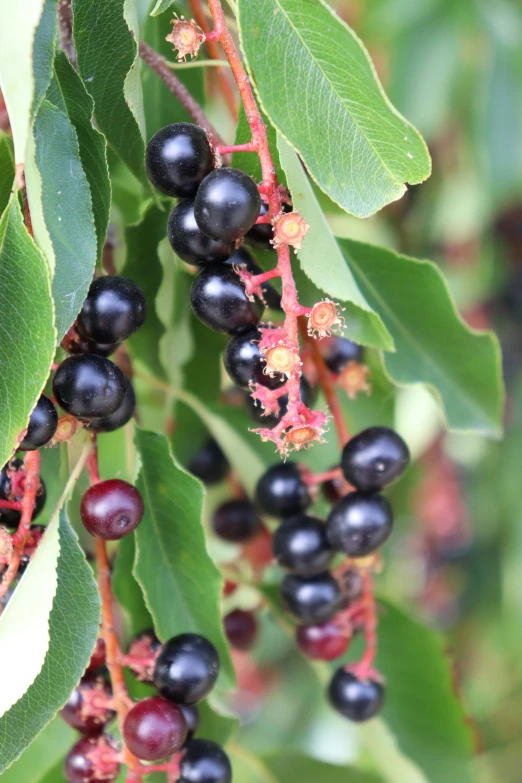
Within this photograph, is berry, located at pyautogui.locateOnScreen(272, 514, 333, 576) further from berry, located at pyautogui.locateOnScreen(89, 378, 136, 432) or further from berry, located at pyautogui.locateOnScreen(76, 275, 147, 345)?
berry, located at pyautogui.locateOnScreen(76, 275, 147, 345)

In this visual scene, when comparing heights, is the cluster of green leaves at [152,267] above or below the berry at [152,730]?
above

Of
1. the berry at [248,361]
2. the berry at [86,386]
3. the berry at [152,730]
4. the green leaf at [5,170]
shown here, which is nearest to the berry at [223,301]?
the berry at [248,361]

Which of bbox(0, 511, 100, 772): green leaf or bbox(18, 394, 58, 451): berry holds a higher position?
bbox(18, 394, 58, 451): berry

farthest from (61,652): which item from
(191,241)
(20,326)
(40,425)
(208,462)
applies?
(208,462)

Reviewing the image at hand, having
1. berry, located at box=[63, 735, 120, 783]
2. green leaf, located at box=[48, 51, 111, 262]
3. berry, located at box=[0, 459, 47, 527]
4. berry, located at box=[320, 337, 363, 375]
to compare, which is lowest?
berry, located at box=[63, 735, 120, 783]

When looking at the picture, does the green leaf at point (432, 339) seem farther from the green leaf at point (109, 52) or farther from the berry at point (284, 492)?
the green leaf at point (109, 52)

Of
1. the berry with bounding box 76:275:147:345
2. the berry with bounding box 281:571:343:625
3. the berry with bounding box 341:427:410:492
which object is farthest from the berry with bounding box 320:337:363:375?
the berry with bounding box 76:275:147:345
